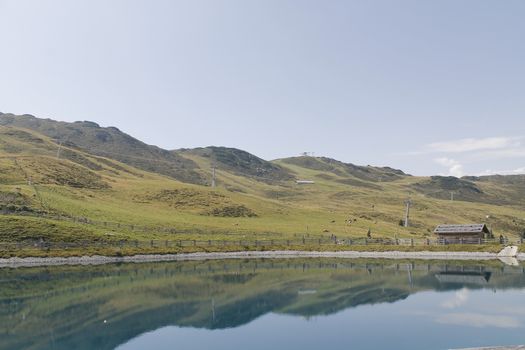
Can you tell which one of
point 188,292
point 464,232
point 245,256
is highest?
point 464,232

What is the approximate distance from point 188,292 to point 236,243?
42.2 m

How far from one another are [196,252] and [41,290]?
3594 centimetres

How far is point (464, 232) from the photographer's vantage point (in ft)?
331

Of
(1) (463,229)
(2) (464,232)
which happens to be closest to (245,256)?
(2) (464,232)

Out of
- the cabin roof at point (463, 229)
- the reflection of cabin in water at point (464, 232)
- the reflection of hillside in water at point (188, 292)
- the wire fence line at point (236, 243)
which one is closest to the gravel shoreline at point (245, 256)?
the wire fence line at point (236, 243)

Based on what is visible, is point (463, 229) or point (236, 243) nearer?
point (236, 243)

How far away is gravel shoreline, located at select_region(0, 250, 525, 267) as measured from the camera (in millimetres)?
74250

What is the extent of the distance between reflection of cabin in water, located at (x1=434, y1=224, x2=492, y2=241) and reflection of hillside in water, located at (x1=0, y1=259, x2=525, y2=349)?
2157 centimetres

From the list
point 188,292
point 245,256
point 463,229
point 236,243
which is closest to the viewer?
point 188,292

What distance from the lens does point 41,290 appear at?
54.5 metres

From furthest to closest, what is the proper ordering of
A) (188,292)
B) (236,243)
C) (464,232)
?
(464,232) → (236,243) → (188,292)

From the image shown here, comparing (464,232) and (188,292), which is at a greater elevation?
(464,232)

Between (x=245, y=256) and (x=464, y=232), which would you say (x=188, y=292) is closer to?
(x=245, y=256)

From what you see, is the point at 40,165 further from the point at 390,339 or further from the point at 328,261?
the point at 390,339
